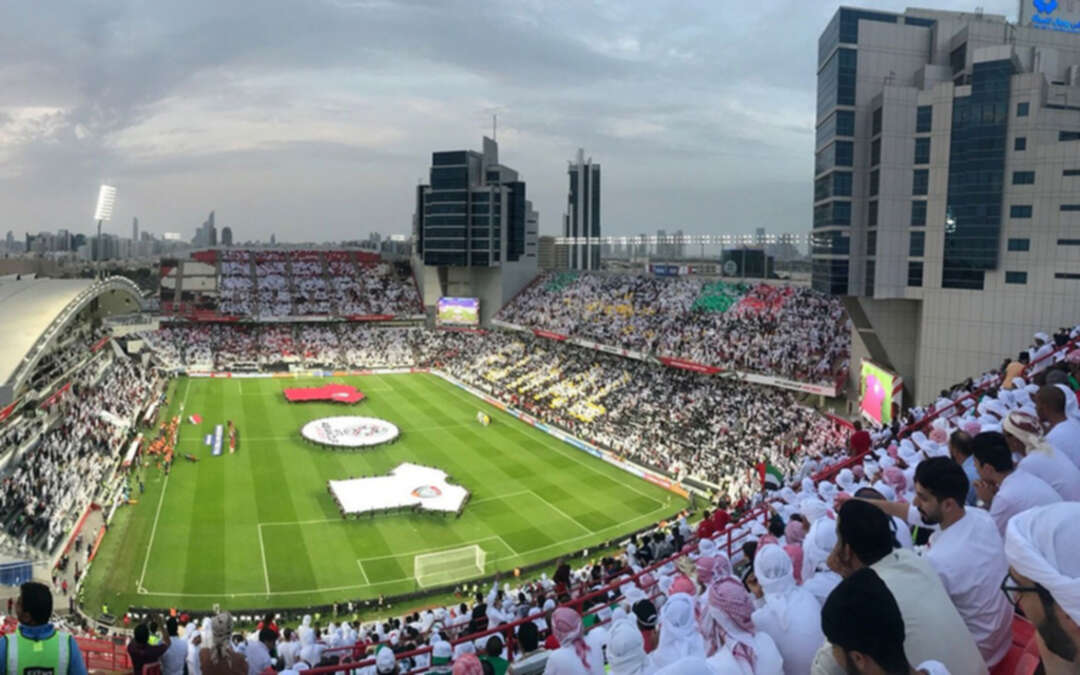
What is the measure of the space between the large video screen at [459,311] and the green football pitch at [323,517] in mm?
26126

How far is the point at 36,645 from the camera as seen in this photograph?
4809 mm

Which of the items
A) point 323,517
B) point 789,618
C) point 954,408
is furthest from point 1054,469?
point 323,517

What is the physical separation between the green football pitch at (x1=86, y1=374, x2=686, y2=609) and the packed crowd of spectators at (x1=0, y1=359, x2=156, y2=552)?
1883 mm

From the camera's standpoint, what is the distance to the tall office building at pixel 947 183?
28.1m

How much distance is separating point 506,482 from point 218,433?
17.3 m

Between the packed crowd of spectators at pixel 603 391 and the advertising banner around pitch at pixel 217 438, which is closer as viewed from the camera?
the packed crowd of spectators at pixel 603 391

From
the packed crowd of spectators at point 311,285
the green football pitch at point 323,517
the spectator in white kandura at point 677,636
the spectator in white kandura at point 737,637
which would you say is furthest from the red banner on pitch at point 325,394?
the spectator in white kandura at point 737,637

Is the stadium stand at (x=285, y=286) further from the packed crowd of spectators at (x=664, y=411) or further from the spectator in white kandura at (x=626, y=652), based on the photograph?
the spectator in white kandura at (x=626, y=652)

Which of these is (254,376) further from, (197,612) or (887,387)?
(887,387)

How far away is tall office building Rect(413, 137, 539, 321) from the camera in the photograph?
72750 millimetres

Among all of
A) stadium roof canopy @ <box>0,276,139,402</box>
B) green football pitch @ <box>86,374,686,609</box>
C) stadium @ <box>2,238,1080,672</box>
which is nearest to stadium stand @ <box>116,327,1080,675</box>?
stadium @ <box>2,238,1080,672</box>

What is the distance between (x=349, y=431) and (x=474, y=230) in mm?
33962

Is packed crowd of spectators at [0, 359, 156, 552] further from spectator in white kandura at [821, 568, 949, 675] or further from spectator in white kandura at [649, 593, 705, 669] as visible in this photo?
spectator in white kandura at [821, 568, 949, 675]

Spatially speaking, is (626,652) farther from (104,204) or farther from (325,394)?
(104,204)
